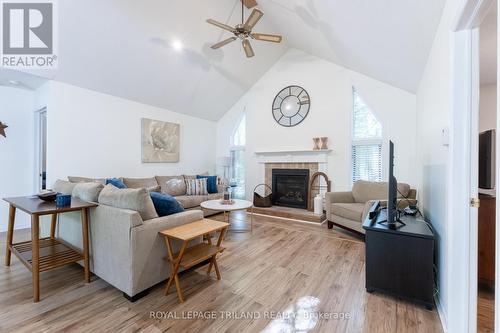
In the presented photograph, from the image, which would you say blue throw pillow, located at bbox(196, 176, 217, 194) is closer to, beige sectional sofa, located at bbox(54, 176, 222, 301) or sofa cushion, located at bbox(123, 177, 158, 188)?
sofa cushion, located at bbox(123, 177, 158, 188)

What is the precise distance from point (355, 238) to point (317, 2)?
3.23m

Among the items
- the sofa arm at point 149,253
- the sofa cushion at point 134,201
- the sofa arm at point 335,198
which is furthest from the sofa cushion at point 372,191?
the sofa cushion at point 134,201

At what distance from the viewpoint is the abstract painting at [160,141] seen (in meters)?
4.65

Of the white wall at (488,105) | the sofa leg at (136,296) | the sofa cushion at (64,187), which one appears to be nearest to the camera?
the sofa leg at (136,296)

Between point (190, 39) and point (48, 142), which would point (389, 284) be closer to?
point (190, 39)

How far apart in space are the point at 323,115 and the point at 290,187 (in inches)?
68.0

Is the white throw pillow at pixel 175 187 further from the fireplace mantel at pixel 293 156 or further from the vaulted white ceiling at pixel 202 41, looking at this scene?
the fireplace mantel at pixel 293 156

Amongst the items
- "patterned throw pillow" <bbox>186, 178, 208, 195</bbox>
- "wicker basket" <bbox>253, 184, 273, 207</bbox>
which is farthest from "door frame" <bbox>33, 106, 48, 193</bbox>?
"wicker basket" <bbox>253, 184, 273, 207</bbox>

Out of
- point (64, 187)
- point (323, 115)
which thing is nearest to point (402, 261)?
point (323, 115)

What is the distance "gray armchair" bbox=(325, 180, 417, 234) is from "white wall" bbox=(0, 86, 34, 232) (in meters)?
5.14

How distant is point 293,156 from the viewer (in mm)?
5070

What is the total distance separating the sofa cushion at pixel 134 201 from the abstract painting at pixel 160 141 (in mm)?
2754

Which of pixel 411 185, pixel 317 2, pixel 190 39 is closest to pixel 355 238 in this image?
pixel 411 185

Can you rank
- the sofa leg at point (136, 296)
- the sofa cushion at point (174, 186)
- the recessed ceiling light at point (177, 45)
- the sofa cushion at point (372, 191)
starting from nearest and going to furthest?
the sofa leg at point (136, 296)
the sofa cushion at point (372, 191)
the recessed ceiling light at point (177, 45)
the sofa cushion at point (174, 186)
